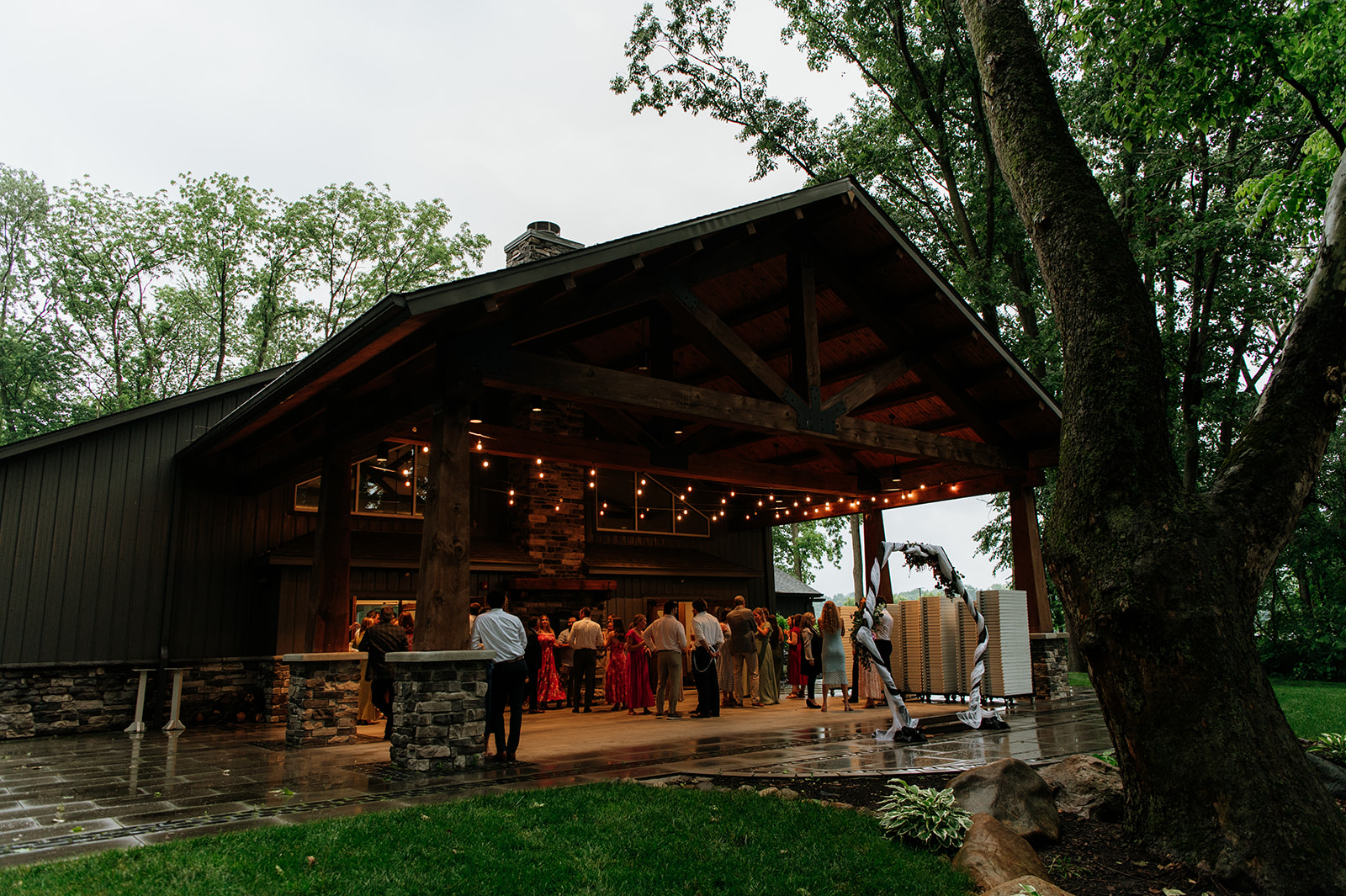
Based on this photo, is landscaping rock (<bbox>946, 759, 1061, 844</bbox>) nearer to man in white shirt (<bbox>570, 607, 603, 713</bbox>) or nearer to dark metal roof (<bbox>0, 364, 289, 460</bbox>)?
man in white shirt (<bbox>570, 607, 603, 713</bbox>)

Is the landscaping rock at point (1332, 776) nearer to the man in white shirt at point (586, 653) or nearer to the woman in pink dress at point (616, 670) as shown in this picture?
the woman in pink dress at point (616, 670)

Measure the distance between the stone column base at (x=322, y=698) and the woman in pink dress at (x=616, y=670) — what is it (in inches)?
176

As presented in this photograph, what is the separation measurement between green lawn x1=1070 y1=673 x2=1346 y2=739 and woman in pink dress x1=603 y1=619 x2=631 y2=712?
6.52m

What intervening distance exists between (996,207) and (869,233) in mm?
10269

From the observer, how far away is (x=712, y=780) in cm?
621

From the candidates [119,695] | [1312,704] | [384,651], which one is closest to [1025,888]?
[384,651]

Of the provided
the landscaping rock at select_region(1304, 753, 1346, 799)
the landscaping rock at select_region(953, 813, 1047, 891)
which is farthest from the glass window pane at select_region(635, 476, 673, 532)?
the landscaping rock at select_region(953, 813, 1047, 891)

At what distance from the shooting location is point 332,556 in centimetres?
986

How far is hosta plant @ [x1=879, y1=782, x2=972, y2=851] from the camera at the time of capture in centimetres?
454

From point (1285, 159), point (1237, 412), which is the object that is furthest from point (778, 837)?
point (1285, 159)

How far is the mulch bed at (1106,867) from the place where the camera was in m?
4.08

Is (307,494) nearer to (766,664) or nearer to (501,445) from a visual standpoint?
(501,445)

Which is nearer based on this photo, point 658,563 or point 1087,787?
point 1087,787

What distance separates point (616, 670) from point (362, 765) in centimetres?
610
